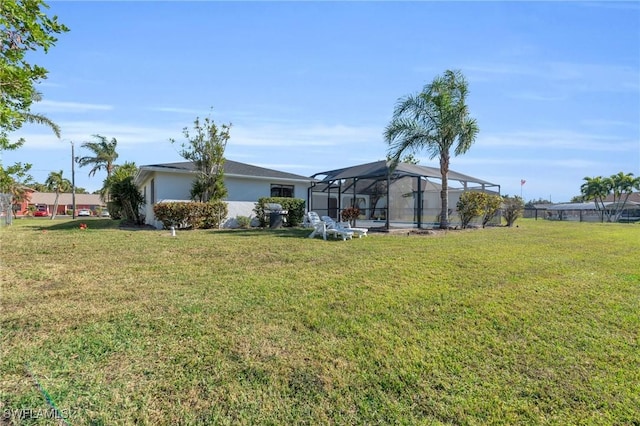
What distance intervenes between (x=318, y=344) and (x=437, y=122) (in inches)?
505

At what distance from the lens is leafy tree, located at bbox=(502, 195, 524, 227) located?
63.4 ft

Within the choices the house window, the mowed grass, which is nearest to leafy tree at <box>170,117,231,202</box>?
the house window

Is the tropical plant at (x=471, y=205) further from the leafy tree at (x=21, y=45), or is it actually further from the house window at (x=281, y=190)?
the leafy tree at (x=21, y=45)

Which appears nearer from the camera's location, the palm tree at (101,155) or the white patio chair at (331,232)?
the white patio chair at (331,232)

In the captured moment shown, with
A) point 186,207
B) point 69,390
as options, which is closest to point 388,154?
point 186,207

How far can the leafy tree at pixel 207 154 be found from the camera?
15.0 metres

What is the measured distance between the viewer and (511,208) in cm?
1930

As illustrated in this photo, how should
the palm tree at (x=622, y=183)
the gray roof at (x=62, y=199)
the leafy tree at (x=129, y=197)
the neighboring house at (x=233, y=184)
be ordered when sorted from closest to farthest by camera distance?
the neighboring house at (x=233, y=184)
the leafy tree at (x=129, y=197)
the palm tree at (x=622, y=183)
the gray roof at (x=62, y=199)

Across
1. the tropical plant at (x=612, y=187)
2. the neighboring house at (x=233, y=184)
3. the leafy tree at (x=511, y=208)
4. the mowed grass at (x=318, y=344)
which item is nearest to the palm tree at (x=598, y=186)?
the tropical plant at (x=612, y=187)

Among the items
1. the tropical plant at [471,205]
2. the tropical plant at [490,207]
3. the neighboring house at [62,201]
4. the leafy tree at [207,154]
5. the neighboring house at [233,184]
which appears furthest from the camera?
the neighboring house at [62,201]

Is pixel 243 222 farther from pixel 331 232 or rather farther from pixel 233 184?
pixel 331 232

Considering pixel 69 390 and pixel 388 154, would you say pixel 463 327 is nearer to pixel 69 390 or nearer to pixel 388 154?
pixel 69 390

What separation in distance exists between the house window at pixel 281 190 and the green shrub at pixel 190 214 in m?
3.78

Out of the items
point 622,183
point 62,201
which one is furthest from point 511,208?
point 62,201
